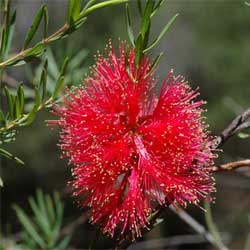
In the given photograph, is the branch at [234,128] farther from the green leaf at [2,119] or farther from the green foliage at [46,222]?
the green foliage at [46,222]

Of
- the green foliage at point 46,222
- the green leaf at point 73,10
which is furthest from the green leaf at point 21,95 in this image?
the green foliage at point 46,222

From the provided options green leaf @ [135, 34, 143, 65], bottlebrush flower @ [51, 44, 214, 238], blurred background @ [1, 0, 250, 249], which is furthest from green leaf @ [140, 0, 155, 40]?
→ blurred background @ [1, 0, 250, 249]

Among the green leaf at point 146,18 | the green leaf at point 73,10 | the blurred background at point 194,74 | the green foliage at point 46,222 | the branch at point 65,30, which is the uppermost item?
the blurred background at point 194,74

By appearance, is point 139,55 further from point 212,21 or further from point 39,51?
point 212,21

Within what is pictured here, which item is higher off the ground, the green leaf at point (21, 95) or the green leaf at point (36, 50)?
the green leaf at point (36, 50)

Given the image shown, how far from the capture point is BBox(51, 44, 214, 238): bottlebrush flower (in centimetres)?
83

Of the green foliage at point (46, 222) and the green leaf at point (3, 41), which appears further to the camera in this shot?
the green foliage at point (46, 222)

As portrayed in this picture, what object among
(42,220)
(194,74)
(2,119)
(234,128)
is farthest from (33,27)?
(194,74)

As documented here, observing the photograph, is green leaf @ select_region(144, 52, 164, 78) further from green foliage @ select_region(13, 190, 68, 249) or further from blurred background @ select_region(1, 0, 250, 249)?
blurred background @ select_region(1, 0, 250, 249)

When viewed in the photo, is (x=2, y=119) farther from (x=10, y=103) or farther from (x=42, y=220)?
(x=42, y=220)

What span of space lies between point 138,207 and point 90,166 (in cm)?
10

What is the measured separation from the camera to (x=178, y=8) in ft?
34.6

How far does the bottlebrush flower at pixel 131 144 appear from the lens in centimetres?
83

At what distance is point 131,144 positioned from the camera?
851 mm
